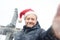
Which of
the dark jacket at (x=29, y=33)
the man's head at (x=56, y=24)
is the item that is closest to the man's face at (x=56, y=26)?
the man's head at (x=56, y=24)

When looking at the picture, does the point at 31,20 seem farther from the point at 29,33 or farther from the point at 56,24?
the point at 56,24

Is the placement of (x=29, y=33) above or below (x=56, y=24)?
below

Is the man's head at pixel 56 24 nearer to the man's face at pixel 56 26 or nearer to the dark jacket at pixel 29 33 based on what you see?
the man's face at pixel 56 26

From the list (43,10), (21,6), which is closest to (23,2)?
(21,6)

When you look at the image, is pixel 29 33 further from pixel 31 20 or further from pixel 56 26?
pixel 56 26

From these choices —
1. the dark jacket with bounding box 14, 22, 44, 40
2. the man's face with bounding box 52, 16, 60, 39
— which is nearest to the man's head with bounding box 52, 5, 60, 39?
the man's face with bounding box 52, 16, 60, 39

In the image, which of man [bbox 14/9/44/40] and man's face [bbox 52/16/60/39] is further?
man [bbox 14/9/44/40]

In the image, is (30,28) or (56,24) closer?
(56,24)

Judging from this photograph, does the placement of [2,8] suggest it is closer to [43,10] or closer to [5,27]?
[5,27]

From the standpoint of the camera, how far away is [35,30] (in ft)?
3.47

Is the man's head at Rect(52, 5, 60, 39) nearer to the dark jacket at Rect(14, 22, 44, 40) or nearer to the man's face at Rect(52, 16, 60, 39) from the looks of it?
the man's face at Rect(52, 16, 60, 39)

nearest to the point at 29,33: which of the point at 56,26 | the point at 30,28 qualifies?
the point at 30,28

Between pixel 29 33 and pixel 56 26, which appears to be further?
pixel 29 33

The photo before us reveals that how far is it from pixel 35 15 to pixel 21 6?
1.73ft
